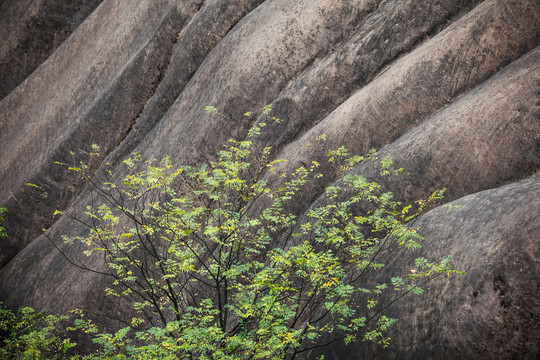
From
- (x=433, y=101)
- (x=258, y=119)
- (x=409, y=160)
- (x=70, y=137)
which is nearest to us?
(x=409, y=160)

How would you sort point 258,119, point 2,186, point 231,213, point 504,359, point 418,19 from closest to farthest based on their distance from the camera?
point 504,359 → point 231,213 → point 418,19 → point 258,119 → point 2,186

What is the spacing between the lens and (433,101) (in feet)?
34.1

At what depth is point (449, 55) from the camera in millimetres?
10406

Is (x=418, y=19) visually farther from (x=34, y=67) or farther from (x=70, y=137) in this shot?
(x=34, y=67)

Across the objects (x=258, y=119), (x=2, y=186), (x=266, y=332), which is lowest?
(x=266, y=332)

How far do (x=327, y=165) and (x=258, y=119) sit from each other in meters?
2.97

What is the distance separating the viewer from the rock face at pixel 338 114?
6496mm

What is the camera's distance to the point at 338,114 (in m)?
11.4

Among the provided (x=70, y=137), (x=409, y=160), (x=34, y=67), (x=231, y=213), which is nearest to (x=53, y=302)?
(x=70, y=137)

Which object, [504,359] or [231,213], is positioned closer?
[504,359]

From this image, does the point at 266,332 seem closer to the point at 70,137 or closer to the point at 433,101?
the point at 433,101

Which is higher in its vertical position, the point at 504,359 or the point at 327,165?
the point at 327,165

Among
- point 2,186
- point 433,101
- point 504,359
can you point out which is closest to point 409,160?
point 433,101

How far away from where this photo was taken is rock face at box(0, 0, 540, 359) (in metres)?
6.50
